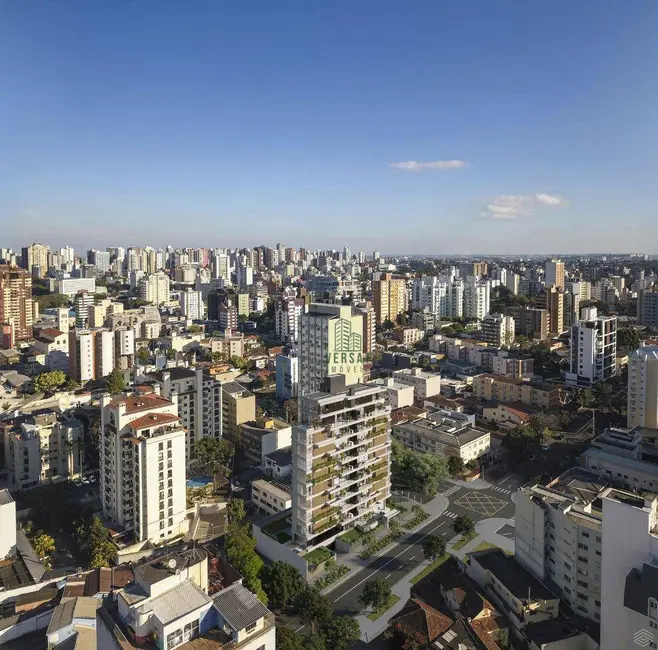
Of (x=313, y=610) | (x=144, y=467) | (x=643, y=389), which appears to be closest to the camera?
(x=313, y=610)

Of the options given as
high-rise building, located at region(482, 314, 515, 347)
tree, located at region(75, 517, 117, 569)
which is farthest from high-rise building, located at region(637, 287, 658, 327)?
tree, located at region(75, 517, 117, 569)

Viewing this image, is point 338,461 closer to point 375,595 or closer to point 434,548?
point 434,548

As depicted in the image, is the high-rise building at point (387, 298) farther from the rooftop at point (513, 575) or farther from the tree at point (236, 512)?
the rooftop at point (513, 575)

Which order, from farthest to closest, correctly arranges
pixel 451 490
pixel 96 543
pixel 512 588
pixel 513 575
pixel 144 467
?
pixel 451 490 < pixel 144 467 < pixel 96 543 < pixel 513 575 < pixel 512 588

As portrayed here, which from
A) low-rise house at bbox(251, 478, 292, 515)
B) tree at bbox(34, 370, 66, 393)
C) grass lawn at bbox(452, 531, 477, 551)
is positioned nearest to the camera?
grass lawn at bbox(452, 531, 477, 551)

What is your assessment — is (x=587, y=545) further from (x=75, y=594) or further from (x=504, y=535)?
(x=75, y=594)

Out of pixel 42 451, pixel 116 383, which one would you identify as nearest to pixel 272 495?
pixel 42 451

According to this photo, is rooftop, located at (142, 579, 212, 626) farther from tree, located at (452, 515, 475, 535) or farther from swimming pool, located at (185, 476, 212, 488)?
swimming pool, located at (185, 476, 212, 488)
